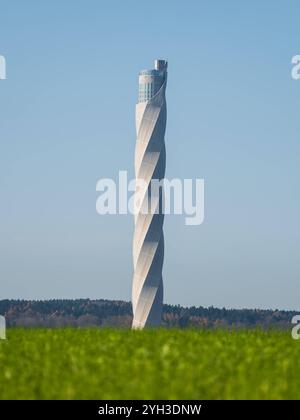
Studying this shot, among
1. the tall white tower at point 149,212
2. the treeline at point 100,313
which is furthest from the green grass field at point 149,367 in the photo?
the treeline at point 100,313

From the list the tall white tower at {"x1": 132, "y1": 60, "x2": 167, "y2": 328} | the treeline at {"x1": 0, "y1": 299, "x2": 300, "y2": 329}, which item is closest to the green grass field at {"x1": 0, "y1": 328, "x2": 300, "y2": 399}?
the tall white tower at {"x1": 132, "y1": 60, "x2": 167, "y2": 328}

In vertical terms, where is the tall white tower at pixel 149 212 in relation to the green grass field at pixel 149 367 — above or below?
above

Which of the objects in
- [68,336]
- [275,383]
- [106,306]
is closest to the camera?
[275,383]

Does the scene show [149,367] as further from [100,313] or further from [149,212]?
[100,313]

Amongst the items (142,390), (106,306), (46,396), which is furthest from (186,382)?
(106,306)

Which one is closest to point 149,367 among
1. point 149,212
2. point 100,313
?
point 149,212

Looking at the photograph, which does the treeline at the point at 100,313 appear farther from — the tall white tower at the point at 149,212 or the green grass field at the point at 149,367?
the green grass field at the point at 149,367
